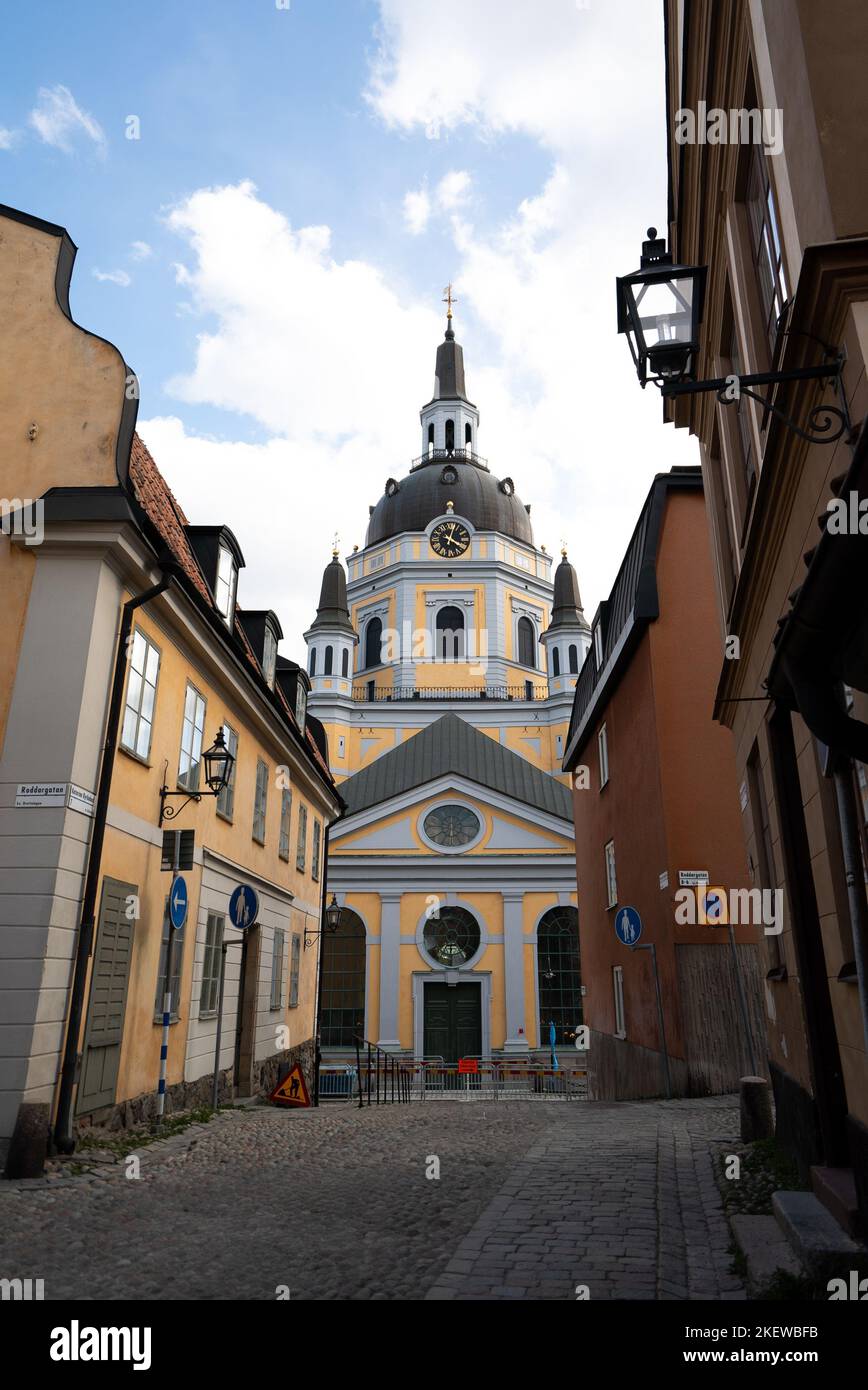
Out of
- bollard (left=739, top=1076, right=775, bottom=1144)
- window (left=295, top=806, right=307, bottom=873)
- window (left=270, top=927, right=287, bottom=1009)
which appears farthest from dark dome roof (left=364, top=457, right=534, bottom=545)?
bollard (left=739, top=1076, right=775, bottom=1144)

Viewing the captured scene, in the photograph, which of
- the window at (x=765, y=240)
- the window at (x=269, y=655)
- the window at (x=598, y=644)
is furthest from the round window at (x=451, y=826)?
the window at (x=765, y=240)

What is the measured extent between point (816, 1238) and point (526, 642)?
52.7 meters

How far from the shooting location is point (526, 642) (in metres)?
56.8

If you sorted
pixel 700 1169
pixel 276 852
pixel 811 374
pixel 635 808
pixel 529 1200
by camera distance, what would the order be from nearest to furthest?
1. pixel 811 374
2. pixel 529 1200
3. pixel 700 1169
4. pixel 635 808
5. pixel 276 852

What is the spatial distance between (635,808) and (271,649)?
6.78 metres

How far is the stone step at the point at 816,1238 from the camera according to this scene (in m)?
4.14

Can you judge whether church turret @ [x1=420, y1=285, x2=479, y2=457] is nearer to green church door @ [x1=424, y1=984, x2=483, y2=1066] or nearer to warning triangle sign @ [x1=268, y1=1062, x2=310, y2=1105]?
green church door @ [x1=424, y1=984, x2=483, y2=1066]

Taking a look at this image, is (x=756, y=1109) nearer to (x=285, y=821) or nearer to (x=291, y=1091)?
(x=291, y=1091)

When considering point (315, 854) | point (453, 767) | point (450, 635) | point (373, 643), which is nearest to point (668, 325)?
point (315, 854)

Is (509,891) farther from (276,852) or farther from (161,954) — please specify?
(161,954)

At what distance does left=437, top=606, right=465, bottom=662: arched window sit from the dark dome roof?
6244 millimetres

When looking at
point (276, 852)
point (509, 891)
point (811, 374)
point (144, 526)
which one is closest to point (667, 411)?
point (144, 526)

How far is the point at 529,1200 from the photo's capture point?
21.1 ft

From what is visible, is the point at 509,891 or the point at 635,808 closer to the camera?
the point at 635,808
